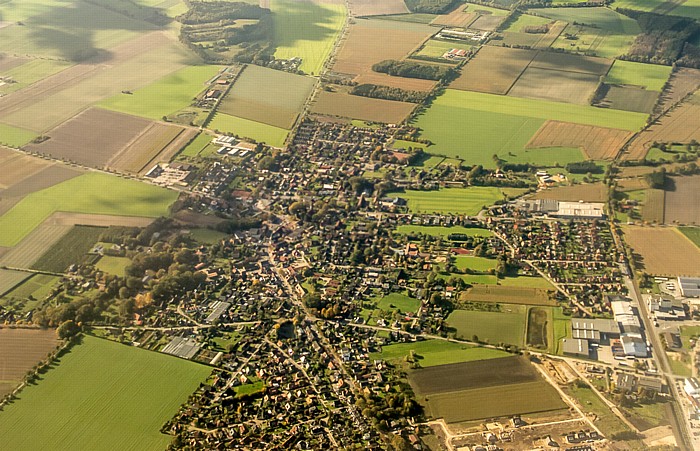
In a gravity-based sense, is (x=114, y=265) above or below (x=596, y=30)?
below

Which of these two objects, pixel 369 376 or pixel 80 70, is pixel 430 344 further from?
pixel 80 70

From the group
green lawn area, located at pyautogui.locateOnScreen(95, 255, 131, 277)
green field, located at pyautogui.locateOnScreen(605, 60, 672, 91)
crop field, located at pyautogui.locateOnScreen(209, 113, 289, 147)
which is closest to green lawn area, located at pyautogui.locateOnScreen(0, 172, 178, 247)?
green lawn area, located at pyautogui.locateOnScreen(95, 255, 131, 277)

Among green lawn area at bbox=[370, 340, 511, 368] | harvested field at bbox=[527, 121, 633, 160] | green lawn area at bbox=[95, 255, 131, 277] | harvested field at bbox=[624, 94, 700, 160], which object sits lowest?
green lawn area at bbox=[95, 255, 131, 277]

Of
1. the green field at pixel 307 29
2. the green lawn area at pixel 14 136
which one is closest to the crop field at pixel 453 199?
the green field at pixel 307 29

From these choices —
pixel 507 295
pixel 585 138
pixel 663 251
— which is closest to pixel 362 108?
pixel 585 138

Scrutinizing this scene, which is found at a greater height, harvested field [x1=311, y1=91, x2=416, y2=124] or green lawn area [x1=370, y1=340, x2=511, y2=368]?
harvested field [x1=311, y1=91, x2=416, y2=124]

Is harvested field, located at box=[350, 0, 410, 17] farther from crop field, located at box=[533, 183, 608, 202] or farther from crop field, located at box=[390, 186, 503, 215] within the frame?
crop field, located at box=[533, 183, 608, 202]

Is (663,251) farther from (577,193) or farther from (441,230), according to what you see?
(441,230)

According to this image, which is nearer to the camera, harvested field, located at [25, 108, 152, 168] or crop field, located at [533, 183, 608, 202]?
crop field, located at [533, 183, 608, 202]
